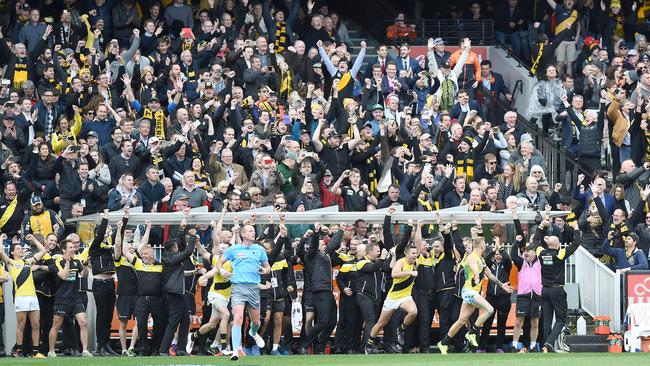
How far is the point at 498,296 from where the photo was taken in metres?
27.1

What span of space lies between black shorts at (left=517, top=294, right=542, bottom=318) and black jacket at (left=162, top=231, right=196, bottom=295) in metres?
5.15

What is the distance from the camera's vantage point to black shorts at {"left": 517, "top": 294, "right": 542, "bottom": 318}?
88.3ft

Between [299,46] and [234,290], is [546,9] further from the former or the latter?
[234,290]

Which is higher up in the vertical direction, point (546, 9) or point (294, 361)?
point (546, 9)

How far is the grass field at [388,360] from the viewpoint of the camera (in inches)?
939

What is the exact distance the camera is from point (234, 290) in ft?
79.6

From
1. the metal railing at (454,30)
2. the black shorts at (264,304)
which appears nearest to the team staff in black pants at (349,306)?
the black shorts at (264,304)

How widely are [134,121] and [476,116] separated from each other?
6299 mm

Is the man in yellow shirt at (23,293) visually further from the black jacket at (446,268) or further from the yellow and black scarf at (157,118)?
the black jacket at (446,268)

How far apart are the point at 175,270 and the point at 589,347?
21.3 feet

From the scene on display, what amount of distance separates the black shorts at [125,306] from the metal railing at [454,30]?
13.1 meters

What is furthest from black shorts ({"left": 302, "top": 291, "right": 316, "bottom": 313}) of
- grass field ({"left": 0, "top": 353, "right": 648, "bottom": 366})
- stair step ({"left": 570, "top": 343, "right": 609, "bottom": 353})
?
stair step ({"left": 570, "top": 343, "right": 609, "bottom": 353})

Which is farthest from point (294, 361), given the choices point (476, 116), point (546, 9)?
point (546, 9)

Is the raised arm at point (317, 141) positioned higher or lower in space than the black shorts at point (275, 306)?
higher
